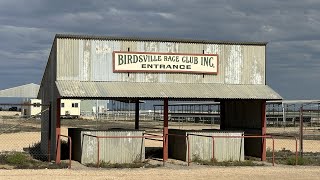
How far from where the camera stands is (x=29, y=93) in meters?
78.8

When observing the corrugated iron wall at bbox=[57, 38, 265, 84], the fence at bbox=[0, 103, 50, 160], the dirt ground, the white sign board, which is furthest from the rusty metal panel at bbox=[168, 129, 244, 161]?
the fence at bbox=[0, 103, 50, 160]

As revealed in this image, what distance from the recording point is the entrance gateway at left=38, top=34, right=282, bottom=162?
21547mm

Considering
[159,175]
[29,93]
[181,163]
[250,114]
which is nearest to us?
A: [159,175]

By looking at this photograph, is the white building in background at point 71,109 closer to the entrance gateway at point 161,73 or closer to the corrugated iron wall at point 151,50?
the entrance gateway at point 161,73

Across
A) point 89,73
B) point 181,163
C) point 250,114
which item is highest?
point 89,73

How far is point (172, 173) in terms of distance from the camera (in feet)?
59.3

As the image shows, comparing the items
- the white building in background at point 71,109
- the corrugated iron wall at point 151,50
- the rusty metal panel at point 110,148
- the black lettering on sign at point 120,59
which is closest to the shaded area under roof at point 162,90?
the corrugated iron wall at point 151,50

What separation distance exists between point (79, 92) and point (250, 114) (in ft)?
27.2

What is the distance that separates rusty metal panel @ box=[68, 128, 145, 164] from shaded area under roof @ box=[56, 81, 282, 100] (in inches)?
58.7

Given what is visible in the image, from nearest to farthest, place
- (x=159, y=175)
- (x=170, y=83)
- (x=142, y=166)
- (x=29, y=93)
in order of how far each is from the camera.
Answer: (x=159, y=175), (x=142, y=166), (x=170, y=83), (x=29, y=93)

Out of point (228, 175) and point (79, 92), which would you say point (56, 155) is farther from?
point (228, 175)

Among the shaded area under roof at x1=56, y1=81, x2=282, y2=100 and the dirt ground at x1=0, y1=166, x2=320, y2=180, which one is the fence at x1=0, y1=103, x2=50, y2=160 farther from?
the dirt ground at x1=0, y1=166, x2=320, y2=180

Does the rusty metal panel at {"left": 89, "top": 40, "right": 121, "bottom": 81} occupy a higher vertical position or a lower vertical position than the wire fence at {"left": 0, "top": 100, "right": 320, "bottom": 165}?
higher

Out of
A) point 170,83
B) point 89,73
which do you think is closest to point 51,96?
point 89,73
